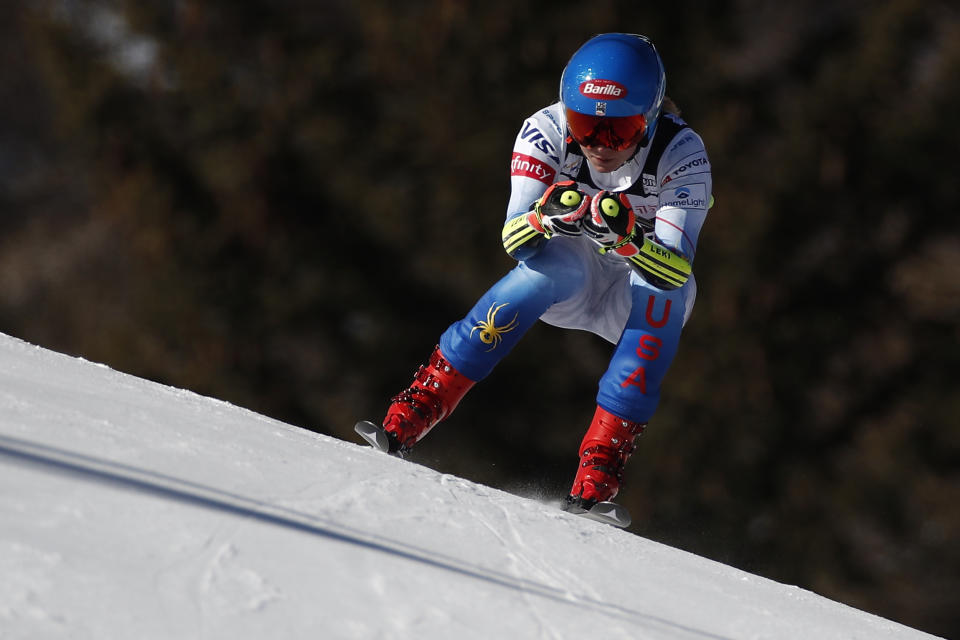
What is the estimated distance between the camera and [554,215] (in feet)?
11.7

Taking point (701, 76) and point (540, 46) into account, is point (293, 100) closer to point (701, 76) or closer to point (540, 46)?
point (540, 46)

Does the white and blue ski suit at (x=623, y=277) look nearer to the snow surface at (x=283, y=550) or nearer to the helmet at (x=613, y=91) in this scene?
the helmet at (x=613, y=91)

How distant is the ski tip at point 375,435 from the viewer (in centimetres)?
394

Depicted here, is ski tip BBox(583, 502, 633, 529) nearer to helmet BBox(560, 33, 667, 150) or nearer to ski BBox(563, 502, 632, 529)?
ski BBox(563, 502, 632, 529)

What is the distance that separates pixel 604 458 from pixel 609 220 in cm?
90

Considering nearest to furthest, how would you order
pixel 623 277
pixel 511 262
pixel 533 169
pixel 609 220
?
pixel 609 220
pixel 533 169
pixel 623 277
pixel 511 262

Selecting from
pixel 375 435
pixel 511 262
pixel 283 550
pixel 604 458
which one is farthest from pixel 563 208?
pixel 511 262

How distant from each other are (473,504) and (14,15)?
1741cm

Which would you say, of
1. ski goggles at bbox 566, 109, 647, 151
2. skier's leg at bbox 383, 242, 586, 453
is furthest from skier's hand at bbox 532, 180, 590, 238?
skier's leg at bbox 383, 242, 586, 453

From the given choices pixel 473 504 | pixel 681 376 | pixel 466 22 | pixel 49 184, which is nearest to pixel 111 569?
pixel 473 504

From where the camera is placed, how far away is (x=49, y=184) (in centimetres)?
1798

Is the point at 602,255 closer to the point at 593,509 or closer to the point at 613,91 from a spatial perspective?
the point at 613,91

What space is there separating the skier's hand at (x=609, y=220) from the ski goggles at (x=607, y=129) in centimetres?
27

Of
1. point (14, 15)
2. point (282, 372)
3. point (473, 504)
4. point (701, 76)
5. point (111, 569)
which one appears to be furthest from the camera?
point (14, 15)
